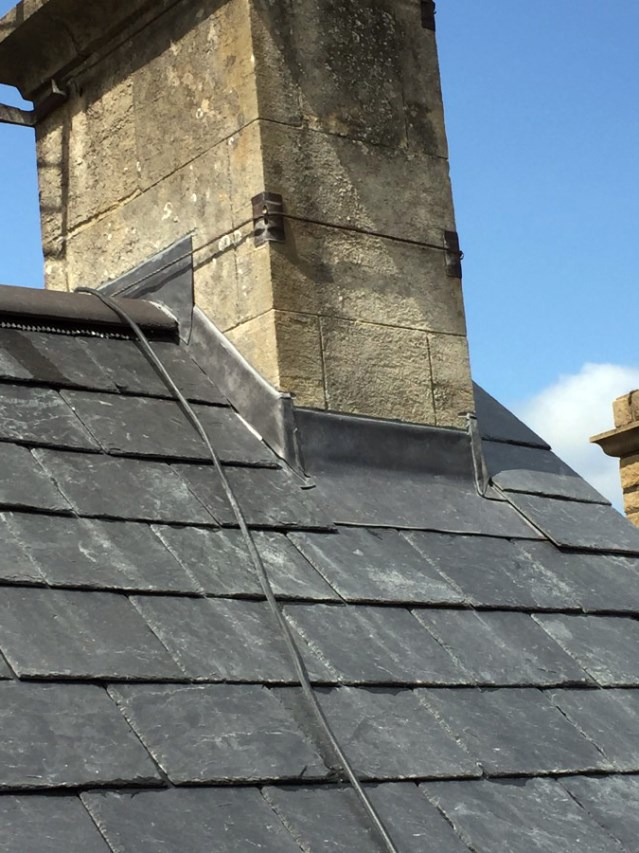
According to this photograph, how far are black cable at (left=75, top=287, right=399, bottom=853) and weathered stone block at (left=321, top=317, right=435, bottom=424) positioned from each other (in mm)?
512

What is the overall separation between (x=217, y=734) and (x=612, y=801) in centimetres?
97

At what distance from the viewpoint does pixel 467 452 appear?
488 cm

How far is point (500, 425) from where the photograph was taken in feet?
17.3

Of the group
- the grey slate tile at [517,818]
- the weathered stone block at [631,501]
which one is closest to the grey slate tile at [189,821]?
the grey slate tile at [517,818]

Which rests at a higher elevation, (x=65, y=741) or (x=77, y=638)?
(x=77, y=638)

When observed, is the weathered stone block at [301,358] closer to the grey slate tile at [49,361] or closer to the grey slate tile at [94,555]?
the grey slate tile at [49,361]

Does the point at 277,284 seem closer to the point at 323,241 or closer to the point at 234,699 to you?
the point at 323,241

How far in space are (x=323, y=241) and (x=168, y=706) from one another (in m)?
2.12

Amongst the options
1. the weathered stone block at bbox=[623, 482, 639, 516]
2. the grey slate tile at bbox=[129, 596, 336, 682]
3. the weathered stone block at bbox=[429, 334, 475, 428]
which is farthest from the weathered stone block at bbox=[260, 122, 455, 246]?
the weathered stone block at bbox=[623, 482, 639, 516]

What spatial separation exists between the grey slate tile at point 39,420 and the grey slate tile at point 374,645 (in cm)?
75

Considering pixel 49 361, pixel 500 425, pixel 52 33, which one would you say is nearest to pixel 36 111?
pixel 52 33

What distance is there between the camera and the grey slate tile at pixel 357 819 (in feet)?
9.48

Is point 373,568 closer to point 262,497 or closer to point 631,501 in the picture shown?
point 262,497

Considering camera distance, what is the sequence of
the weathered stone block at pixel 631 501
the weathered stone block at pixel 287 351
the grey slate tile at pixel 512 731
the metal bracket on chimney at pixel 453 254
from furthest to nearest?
1. the weathered stone block at pixel 631 501
2. the metal bracket on chimney at pixel 453 254
3. the weathered stone block at pixel 287 351
4. the grey slate tile at pixel 512 731
